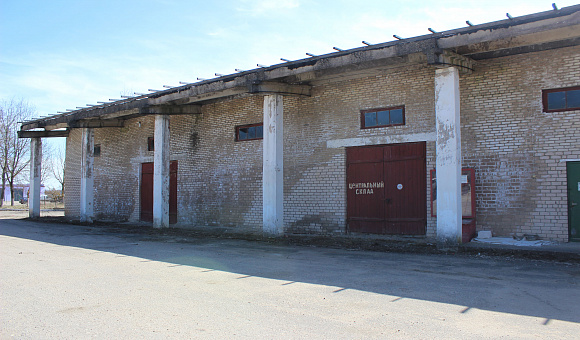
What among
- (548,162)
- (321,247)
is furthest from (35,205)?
(548,162)

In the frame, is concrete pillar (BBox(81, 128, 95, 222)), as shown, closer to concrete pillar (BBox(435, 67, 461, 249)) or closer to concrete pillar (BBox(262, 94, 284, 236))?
concrete pillar (BBox(262, 94, 284, 236))

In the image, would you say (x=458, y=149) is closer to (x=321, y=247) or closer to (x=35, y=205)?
(x=321, y=247)

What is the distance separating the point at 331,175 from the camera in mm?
13117

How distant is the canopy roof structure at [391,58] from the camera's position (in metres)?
8.46

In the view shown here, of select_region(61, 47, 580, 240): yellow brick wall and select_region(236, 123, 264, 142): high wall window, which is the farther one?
select_region(236, 123, 264, 142): high wall window

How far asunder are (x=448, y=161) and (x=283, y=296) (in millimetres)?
5662

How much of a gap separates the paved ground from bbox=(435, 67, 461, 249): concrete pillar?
3.66 feet

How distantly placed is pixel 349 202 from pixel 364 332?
8823mm

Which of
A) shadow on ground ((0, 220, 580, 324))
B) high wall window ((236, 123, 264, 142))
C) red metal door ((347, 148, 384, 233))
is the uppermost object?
high wall window ((236, 123, 264, 142))

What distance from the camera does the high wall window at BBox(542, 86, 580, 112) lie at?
9617 millimetres

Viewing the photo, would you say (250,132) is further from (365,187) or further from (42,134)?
(42,134)

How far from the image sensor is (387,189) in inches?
483

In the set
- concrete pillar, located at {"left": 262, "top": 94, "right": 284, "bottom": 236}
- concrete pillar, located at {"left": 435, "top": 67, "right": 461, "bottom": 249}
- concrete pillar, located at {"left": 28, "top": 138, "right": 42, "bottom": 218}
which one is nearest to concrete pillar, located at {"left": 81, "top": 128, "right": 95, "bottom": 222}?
concrete pillar, located at {"left": 28, "top": 138, "right": 42, "bottom": 218}

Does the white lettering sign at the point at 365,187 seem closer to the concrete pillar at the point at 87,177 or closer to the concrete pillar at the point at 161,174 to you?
the concrete pillar at the point at 161,174
